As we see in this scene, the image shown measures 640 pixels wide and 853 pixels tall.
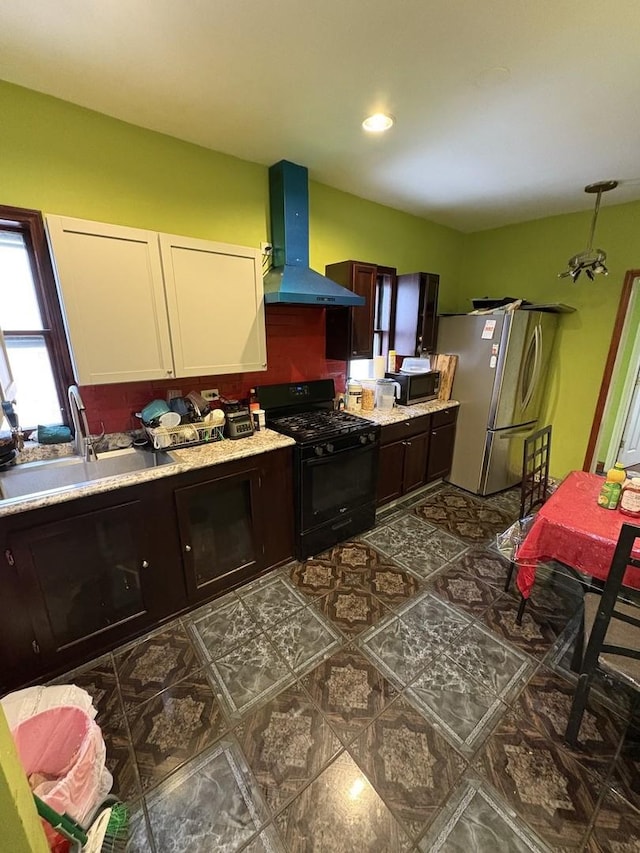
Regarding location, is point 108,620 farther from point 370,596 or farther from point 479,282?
point 479,282

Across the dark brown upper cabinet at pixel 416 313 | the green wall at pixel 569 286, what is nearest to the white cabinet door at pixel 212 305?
the dark brown upper cabinet at pixel 416 313

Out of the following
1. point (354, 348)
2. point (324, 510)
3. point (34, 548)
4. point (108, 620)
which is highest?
point (354, 348)

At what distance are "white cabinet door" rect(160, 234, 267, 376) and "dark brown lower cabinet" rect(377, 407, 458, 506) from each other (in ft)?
4.29

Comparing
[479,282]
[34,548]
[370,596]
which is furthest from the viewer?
[479,282]

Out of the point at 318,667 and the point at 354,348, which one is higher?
the point at 354,348

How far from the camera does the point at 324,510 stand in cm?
246

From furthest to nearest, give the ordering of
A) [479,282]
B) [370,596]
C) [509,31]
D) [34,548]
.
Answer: [479,282], [370,596], [34,548], [509,31]

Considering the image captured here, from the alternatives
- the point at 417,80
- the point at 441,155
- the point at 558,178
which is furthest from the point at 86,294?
the point at 558,178

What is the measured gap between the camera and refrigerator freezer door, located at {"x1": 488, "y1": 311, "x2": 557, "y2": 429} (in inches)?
116

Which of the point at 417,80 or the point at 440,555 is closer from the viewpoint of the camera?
the point at 417,80

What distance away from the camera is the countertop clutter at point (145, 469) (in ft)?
4.69

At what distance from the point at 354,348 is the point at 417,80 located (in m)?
1.62

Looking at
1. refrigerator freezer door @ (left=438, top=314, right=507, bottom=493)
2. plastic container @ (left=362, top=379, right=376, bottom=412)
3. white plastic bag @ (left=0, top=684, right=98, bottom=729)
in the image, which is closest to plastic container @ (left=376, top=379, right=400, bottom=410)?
plastic container @ (left=362, top=379, right=376, bottom=412)

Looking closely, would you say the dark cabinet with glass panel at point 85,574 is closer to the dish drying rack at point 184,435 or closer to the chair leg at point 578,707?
the dish drying rack at point 184,435
